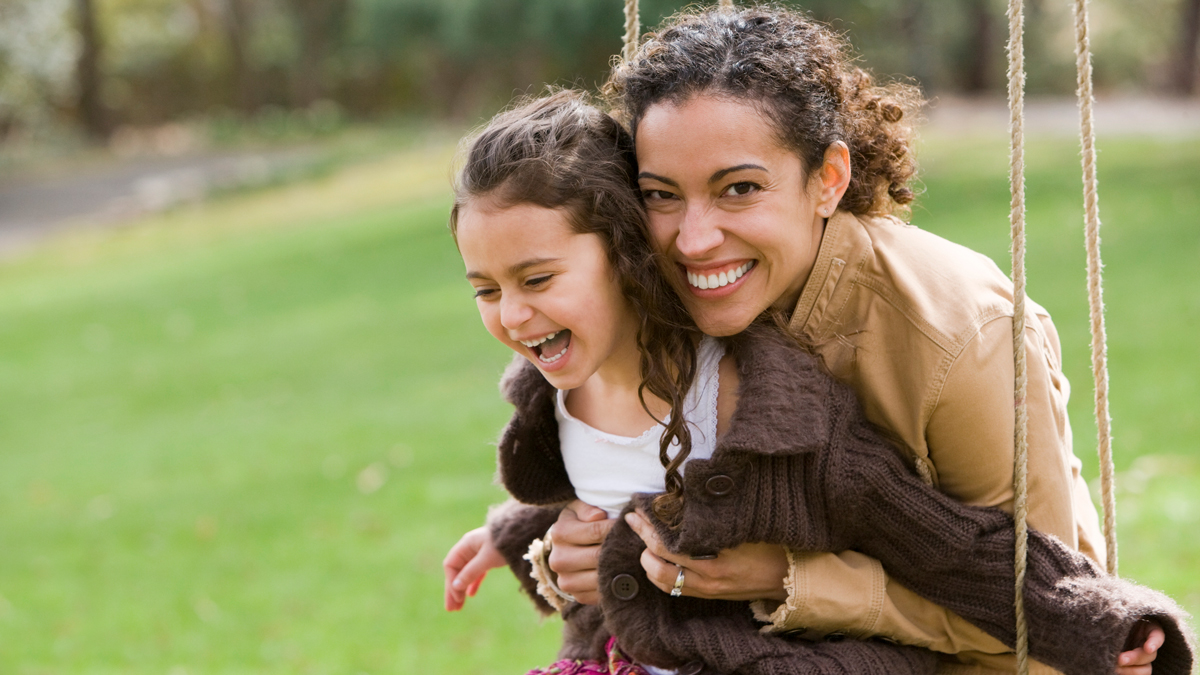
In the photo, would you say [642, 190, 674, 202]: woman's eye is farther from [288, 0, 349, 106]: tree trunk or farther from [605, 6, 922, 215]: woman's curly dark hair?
[288, 0, 349, 106]: tree trunk

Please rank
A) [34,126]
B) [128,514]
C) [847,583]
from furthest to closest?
[34,126], [128,514], [847,583]

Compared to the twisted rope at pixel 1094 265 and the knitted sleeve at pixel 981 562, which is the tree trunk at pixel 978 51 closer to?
the twisted rope at pixel 1094 265

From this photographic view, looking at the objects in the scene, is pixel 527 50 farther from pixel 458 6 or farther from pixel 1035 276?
pixel 1035 276

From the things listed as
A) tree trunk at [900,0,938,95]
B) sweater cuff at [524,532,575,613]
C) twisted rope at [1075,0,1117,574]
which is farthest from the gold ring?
tree trunk at [900,0,938,95]

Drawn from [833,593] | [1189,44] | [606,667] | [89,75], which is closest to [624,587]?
[606,667]

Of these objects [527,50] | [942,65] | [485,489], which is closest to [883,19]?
[942,65]

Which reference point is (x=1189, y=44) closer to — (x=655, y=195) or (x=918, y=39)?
(x=918, y=39)

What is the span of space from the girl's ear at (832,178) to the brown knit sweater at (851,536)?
0.24 m

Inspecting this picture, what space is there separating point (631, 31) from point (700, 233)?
2.07ft

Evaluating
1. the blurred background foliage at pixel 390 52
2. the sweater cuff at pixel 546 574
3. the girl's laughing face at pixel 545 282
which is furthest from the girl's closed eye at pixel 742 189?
the blurred background foliage at pixel 390 52

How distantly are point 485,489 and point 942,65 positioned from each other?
1606 cm

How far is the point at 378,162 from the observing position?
1984 cm

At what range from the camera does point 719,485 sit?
1933 millimetres

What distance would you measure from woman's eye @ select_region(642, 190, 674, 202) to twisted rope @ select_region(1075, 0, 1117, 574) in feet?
2.38
